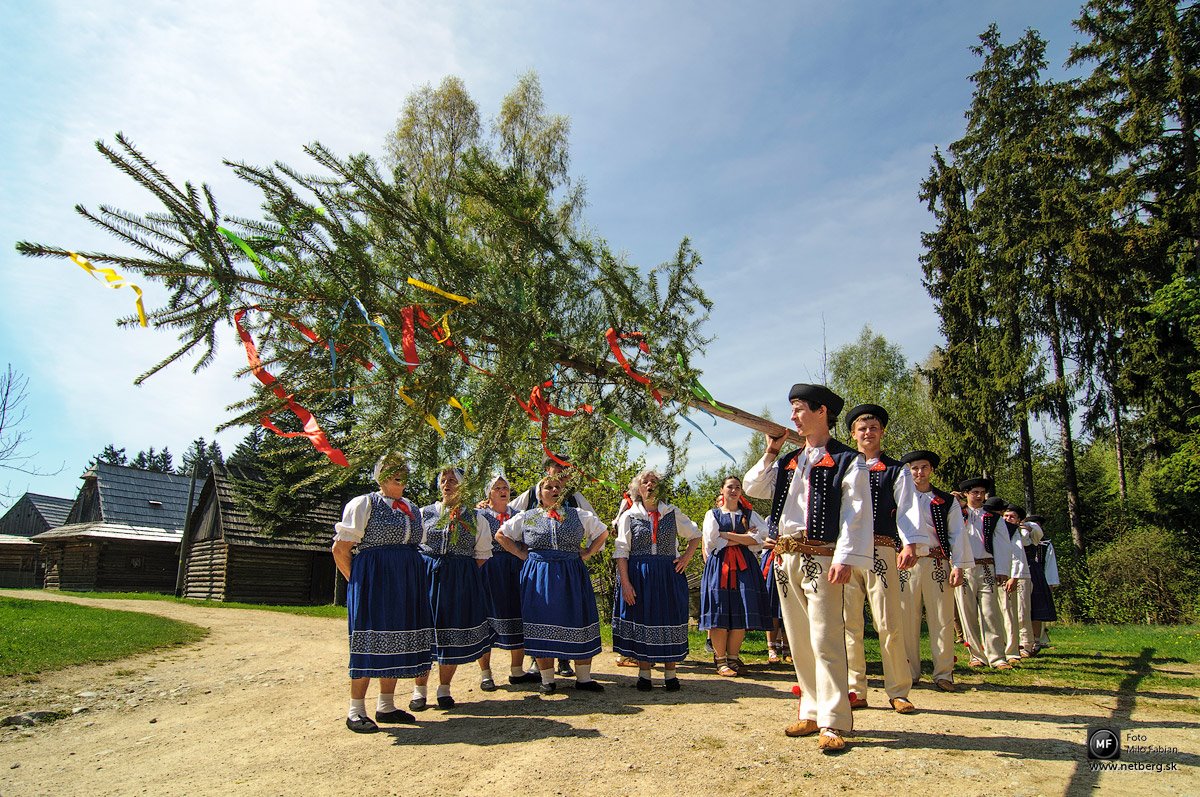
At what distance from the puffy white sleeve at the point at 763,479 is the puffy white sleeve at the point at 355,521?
2744mm

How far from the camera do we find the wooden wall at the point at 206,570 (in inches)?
843

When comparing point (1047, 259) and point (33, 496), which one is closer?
point (1047, 259)

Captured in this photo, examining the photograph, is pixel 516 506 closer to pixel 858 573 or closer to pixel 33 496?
pixel 858 573

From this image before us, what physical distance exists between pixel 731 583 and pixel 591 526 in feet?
6.20

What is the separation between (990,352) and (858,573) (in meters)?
16.9

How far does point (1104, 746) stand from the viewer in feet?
12.8

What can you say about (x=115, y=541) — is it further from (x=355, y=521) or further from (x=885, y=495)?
(x=885, y=495)

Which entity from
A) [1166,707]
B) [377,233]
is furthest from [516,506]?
[1166,707]

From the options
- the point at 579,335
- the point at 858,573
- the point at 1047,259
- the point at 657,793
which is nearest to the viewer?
the point at 579,335

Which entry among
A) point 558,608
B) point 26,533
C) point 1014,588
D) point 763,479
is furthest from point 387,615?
point 26,533

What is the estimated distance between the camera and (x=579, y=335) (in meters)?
3.04

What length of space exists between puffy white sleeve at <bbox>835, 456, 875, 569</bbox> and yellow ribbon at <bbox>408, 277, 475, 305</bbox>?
2.77 m

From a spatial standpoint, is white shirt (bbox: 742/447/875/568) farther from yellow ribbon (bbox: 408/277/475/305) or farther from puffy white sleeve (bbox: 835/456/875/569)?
yellow ribbon (bbox: 408/277/475/305)

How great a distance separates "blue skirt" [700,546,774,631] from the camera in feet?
23.8
